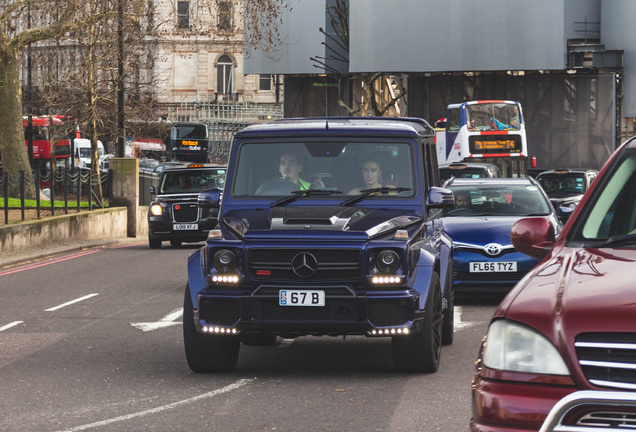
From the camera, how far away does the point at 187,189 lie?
2617 centimetres

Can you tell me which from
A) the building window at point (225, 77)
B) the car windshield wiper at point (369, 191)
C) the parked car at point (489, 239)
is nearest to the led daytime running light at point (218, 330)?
the car windshield wiper at point (369, 191)

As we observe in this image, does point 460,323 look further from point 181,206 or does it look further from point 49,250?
point 181,206

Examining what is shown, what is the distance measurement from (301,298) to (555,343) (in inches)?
170

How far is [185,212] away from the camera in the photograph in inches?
1006

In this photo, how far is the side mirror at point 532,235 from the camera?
221 inches

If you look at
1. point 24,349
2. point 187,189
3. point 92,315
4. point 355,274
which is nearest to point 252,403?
point 355,274

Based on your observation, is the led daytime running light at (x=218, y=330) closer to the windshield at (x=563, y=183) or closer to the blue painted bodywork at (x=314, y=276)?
the blue painted bodywork at (x=314, y=276)

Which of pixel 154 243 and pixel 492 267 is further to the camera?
pixel 154 243

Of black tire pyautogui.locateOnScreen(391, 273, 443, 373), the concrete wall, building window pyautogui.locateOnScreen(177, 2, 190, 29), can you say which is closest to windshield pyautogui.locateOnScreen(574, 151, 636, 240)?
black tire pyautogui.locateOnScreen(391, 273, 443, 373)

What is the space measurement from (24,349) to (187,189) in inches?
617

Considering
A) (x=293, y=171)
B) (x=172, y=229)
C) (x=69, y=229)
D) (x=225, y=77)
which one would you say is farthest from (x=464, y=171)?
(x=225, y=77)

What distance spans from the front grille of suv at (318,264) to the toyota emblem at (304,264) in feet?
0.03

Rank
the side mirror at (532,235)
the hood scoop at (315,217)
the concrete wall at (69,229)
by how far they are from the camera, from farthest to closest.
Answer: the concrete wall at (69,229)
the hood scoop at (315,217)
the side mirror at (532,235)

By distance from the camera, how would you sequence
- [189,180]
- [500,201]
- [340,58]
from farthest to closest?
[340,58] → [189,180] → [500,201]
